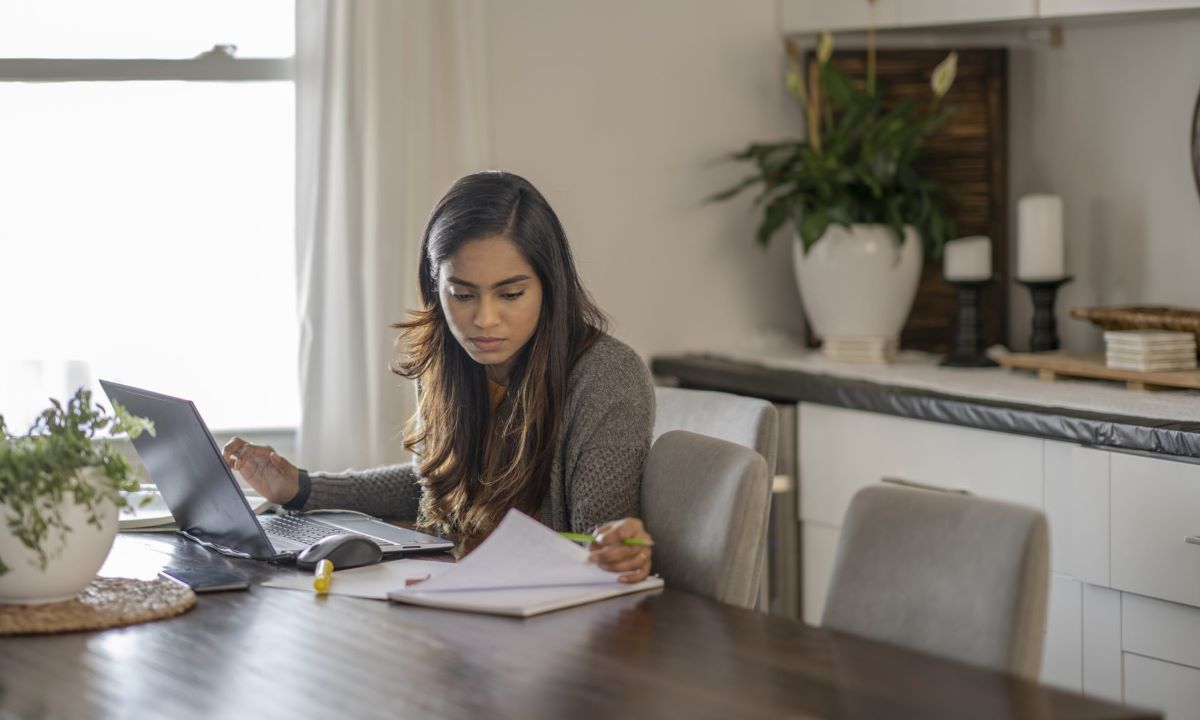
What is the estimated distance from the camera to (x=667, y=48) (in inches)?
140

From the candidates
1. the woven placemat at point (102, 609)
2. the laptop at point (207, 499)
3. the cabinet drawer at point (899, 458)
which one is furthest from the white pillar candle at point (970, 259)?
the woven placemat at point (102, 609)

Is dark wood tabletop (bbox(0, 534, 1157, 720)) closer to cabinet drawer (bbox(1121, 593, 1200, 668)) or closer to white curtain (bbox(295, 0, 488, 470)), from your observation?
cabinet drawer (bbox(1121, 593, 1200, 668))

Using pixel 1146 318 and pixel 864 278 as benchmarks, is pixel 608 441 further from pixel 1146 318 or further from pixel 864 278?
pixel 864 278

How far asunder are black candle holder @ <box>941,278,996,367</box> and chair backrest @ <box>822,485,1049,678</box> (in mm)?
1756

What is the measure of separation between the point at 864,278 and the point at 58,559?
2173 millimetres

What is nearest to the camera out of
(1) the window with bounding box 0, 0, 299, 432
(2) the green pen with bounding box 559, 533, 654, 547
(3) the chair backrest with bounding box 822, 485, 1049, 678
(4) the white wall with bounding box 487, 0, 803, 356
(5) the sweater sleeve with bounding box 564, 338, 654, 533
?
(3) the chair backrest with bounding box 822, 485, 1049, 678

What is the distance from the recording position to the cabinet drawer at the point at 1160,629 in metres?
2.37

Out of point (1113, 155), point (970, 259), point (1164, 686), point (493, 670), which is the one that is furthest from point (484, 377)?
point (1113, 155)

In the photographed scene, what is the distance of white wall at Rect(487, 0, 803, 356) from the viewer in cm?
344

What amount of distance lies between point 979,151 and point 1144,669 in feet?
4.90

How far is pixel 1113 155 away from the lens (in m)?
3.30

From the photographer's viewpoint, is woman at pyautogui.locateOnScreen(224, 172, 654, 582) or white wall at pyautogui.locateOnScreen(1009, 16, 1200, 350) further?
white wall at pyautogui.locateOnScreen(1009, 16, 1200, 350)

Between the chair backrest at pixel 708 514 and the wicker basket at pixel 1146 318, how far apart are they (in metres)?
1.33

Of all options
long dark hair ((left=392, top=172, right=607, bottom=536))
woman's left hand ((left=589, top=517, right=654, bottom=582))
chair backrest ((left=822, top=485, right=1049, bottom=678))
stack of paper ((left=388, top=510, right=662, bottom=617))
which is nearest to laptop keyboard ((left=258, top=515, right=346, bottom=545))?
long dark hair ((left=392, top=172, right=607, bottom=536))
